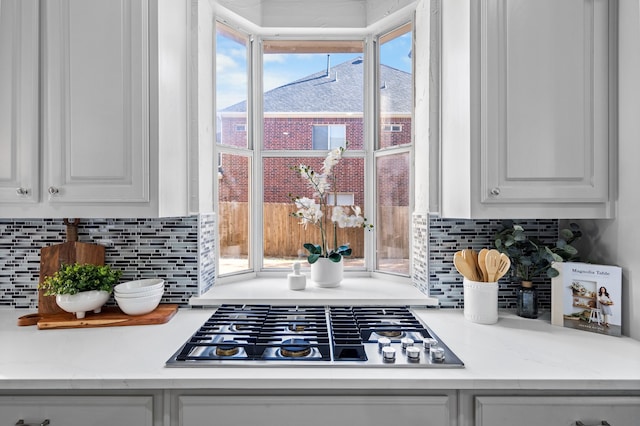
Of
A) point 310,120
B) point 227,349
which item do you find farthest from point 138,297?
point 310,120

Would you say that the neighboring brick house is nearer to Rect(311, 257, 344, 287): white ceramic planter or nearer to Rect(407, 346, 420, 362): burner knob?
Rect(311, 257, 344, 287): white ceramic planter

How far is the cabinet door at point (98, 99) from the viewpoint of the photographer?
1388 millimetres

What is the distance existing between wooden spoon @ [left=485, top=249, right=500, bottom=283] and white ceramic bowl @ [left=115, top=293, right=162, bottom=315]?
1416mm

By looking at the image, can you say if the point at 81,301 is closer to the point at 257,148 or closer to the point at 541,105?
the point at 257,148

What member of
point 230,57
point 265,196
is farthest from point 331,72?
point 265,196

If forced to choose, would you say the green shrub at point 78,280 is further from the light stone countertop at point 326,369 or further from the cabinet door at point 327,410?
the cabinet door at point 327,410

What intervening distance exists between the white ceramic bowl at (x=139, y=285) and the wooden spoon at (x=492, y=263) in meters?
1.40

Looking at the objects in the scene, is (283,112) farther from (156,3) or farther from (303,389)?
(303,389)

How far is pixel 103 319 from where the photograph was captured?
152cm

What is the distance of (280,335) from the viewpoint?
4.46 ft

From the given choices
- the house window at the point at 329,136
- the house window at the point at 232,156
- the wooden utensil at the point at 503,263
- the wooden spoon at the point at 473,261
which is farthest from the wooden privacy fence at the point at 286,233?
the wooden utensil at the point at 503,263

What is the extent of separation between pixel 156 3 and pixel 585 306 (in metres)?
2.05

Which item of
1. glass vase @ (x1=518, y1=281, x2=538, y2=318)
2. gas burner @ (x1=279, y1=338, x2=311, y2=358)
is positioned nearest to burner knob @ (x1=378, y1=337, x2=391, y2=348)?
gas burner @ (x1=279, y1=338, x2=311, y2=358)

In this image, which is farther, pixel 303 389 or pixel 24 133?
pixel 24 133
